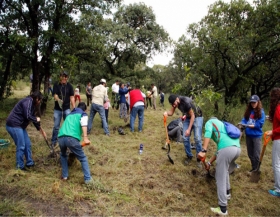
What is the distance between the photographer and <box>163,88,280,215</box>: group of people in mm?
3600

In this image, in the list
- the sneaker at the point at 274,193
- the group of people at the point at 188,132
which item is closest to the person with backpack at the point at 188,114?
the group of people at the point at 188,132

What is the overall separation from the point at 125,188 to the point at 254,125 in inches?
118

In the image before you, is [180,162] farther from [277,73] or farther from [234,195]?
[277,73]

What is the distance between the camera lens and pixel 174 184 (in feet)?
15.0

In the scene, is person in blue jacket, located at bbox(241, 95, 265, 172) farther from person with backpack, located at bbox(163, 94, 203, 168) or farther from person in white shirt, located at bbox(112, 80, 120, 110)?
person in white shirt, located at bbox(112, 80, 120, 110)

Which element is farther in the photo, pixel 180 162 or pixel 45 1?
pixel 45 1

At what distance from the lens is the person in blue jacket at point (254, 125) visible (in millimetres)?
4832

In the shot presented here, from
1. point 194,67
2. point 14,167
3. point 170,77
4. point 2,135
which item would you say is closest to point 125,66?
point 194,67

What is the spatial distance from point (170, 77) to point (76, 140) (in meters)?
39.5

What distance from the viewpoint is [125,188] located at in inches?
166

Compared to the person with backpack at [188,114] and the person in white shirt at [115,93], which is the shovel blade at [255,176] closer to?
the person with backpack at [188,114]

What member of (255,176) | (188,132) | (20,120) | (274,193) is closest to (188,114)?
(188,132)

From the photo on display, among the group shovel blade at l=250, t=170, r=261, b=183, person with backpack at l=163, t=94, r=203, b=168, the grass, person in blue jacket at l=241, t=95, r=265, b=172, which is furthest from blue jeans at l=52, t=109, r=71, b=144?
shovel blade at l=250, t=170, r=261, b=183

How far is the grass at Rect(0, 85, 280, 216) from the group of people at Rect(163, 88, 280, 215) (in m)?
0.35
